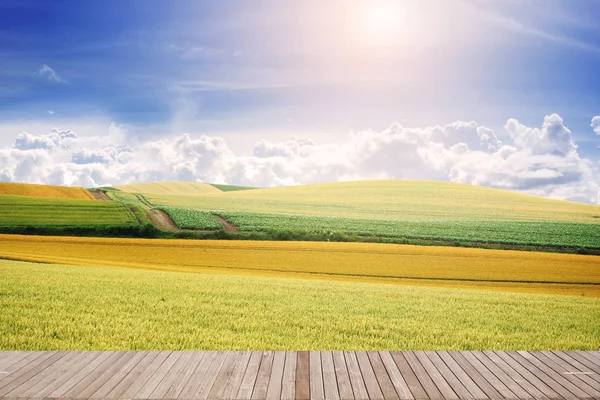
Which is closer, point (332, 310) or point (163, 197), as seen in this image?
point (332, 310)

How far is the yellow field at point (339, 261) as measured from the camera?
26.2m

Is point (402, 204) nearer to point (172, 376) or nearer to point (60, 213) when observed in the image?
point (60, 213)

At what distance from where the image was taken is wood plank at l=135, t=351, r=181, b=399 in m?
5.63

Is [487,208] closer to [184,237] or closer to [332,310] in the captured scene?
[184,237]

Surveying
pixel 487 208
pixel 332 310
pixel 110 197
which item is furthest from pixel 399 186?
pixel 332 310

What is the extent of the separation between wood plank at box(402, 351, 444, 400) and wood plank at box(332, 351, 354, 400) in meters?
0.98

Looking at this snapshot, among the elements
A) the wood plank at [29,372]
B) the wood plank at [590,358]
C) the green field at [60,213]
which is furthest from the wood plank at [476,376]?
the green field at [60,213]

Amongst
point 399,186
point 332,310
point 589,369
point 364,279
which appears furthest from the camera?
point 399,186

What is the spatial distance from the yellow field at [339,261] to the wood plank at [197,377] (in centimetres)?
1885

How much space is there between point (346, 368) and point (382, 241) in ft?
105

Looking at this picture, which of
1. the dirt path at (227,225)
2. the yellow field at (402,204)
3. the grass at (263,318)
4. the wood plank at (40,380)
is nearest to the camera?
the wood plank at (40,380)

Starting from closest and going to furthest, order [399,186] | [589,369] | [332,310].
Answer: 1. [589,369]
2. [332,310]
3. [399,186]

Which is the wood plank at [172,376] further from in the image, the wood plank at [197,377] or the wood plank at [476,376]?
the wood plank at [476,376]

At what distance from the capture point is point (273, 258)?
30.7 m
